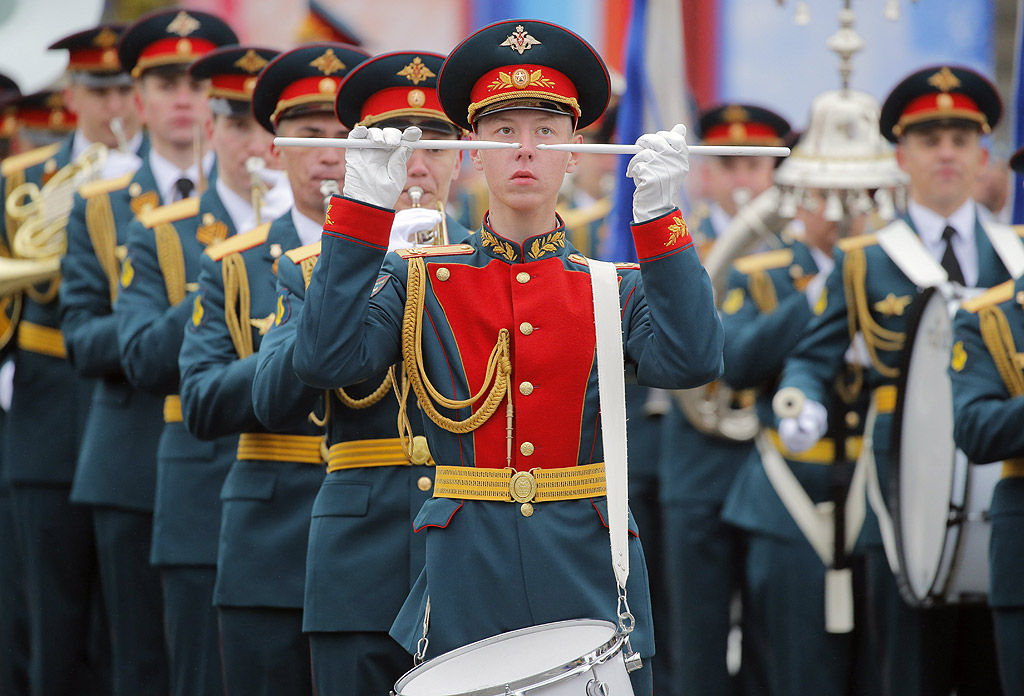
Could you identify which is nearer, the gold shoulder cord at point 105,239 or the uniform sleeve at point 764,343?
the gold shoulder cord at point 105,239

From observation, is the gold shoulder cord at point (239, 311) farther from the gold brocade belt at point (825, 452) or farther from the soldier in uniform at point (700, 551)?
the soldier in uniform at point (700, 551)

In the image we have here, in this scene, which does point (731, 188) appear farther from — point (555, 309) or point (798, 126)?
point (555, 309)

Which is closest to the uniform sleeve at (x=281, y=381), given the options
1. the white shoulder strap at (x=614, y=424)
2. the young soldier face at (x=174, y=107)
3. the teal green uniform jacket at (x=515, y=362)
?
the teal green uniform jacket at (x=515, y=362)

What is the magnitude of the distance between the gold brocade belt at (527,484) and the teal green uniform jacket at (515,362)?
0.02m

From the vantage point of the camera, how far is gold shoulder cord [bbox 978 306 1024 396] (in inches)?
234

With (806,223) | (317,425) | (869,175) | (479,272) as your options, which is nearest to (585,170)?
(806,223)

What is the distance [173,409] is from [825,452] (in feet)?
9.40

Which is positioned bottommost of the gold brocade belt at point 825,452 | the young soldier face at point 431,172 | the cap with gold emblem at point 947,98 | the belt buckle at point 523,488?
the gold brocade belt at point 825,452

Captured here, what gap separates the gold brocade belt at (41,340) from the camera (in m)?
8.12

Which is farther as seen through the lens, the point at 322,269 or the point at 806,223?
the point at 806,223

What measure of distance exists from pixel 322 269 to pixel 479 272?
42 centimetres

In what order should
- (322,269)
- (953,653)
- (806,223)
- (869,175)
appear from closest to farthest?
1. (322,269)
2. (953,653)
3. (869,175)
4. (806,223)

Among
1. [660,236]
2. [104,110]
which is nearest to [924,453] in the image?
[660,236]

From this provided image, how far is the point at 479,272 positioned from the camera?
13.5ft
